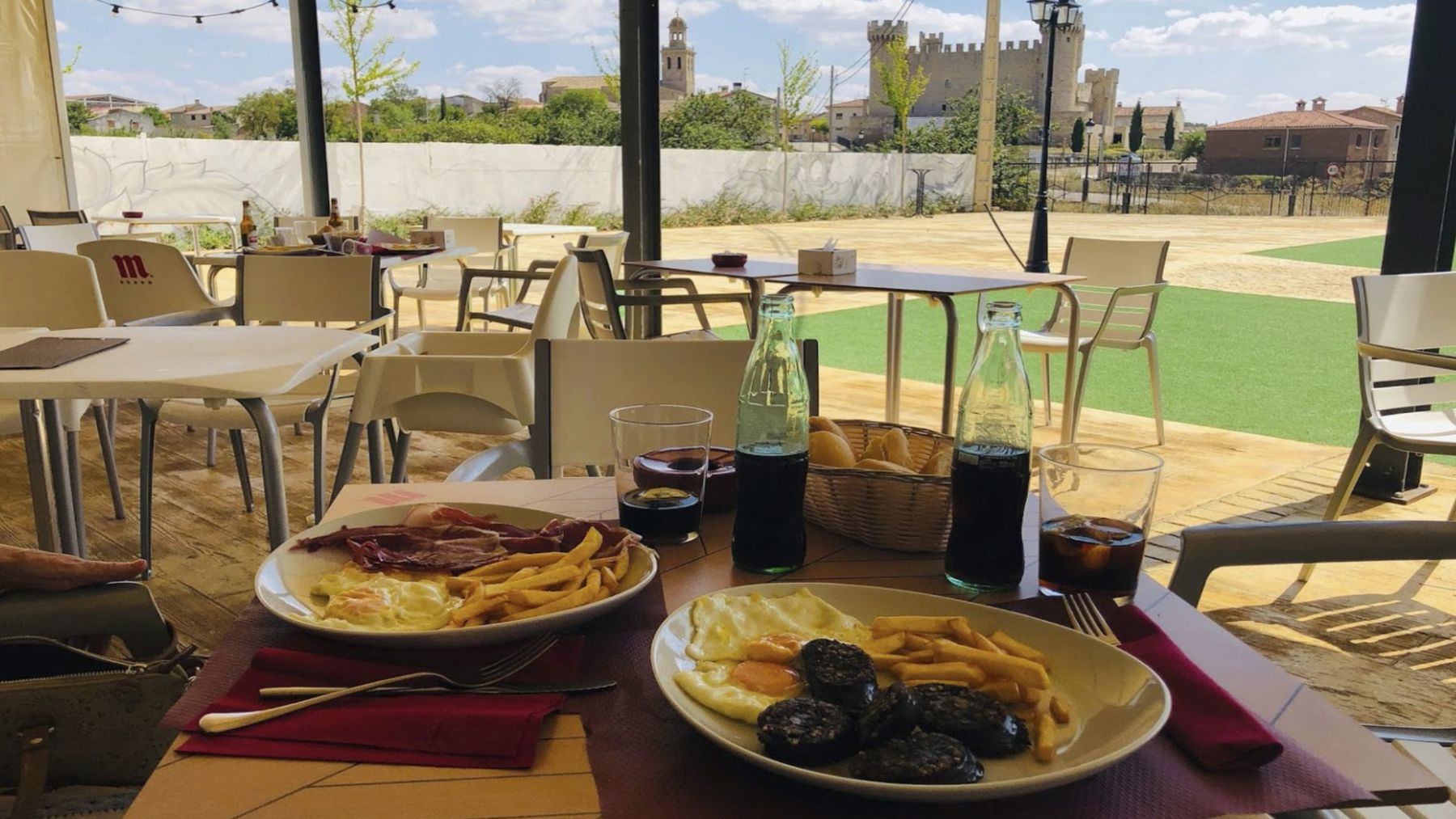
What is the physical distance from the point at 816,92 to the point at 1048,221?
6.57 ft

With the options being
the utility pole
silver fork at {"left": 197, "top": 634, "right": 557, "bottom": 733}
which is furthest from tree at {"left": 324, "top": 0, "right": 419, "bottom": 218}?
silver fork at {"left": 197, "top": 634, "right": 557, "bottom": 733}

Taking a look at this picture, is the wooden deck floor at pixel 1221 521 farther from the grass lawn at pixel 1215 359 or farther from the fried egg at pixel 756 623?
the fried egg at pixel 756 623

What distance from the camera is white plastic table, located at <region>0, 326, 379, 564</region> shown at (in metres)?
1.66

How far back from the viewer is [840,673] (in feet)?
1.99

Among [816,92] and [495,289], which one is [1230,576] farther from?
[495,289]

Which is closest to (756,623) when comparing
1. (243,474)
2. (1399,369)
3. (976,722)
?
(976,722)

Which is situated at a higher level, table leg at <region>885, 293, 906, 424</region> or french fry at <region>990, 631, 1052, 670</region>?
french fry at <region>990, 631, 1052, 670</region>

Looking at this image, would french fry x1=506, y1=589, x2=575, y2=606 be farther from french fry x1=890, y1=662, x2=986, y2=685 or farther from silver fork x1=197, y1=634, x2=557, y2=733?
french fry x1=890, y1=662, x2=986, y2=685

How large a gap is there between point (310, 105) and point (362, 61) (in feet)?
6.16

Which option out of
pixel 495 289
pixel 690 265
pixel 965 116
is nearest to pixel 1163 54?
pixel 965 116

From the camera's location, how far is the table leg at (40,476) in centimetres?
213

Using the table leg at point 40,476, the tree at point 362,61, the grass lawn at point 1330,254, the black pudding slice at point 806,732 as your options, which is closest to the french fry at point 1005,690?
the black pudding slice at point 806,732

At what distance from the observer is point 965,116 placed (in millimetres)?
4484

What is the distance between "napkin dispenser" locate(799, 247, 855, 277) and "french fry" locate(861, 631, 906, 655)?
10.3ft
